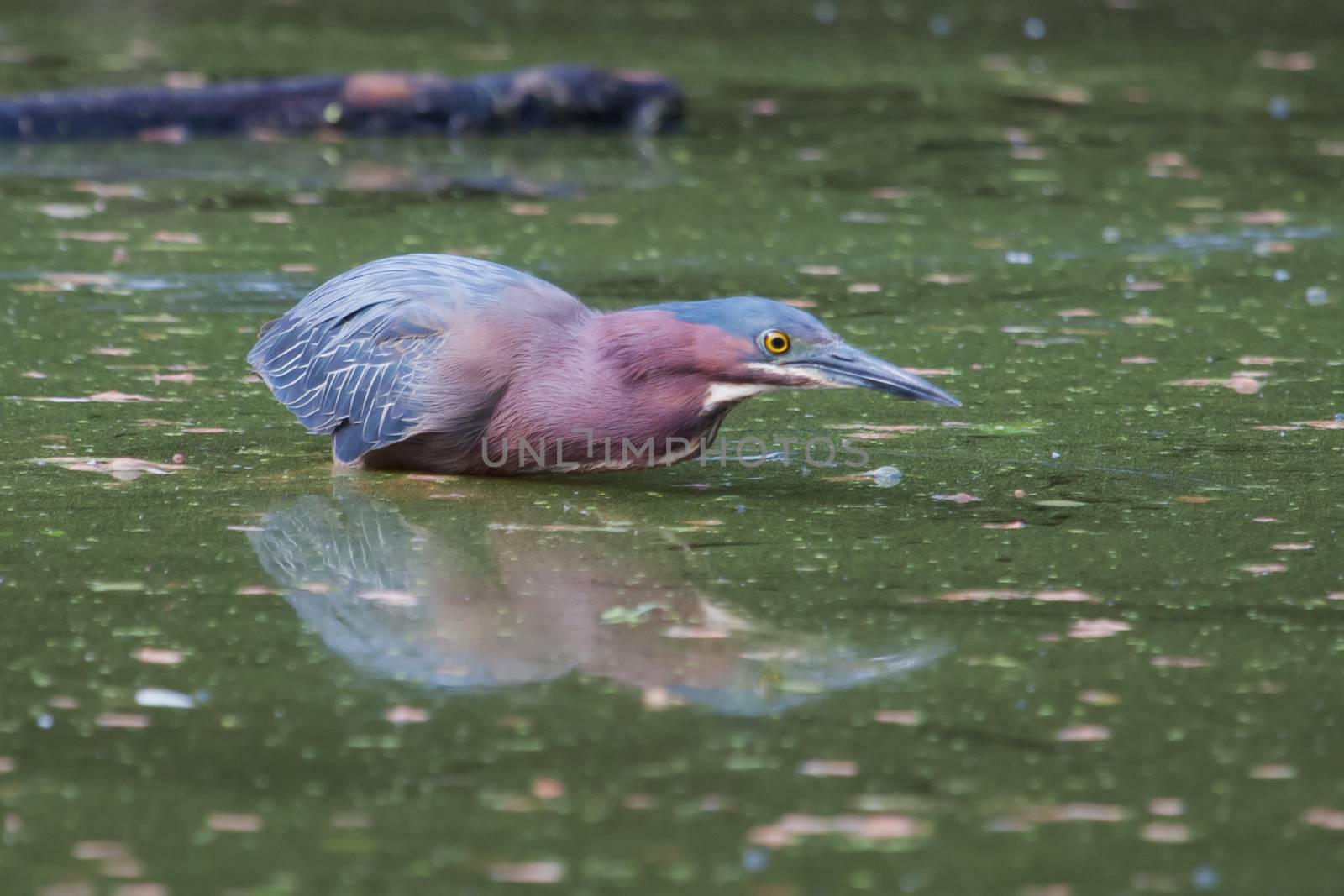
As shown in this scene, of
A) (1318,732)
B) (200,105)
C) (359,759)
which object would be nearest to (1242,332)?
(1318,732)

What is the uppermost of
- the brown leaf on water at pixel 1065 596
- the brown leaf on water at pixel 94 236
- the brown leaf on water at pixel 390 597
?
the brown leaf on water at pixel 94 236

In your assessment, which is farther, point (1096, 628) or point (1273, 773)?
point (1096, 628)

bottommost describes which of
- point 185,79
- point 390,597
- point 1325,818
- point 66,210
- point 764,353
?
point 1325,818

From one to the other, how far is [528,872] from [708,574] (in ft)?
4.74

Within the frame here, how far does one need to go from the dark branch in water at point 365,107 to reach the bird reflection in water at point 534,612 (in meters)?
5.71

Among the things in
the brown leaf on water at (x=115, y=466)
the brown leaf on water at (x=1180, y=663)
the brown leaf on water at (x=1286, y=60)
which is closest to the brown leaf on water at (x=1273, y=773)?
the brown leaf on water at (x=1180, y=663)

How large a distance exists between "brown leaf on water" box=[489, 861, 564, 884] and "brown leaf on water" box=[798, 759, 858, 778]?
502 mm

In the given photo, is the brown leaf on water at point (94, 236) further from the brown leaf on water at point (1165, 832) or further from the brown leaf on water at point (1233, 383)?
the brown leaf on water at point (1165, 832)

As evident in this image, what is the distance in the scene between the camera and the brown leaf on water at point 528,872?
9.19ft

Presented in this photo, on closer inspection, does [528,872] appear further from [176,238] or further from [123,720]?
[176,238]

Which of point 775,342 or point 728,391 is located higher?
point 775,342

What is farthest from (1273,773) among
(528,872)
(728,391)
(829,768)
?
(728,391)

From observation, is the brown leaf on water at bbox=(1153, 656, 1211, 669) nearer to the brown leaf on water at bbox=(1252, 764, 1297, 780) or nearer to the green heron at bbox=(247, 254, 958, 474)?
the brown leaf on water at bbox=(1252, 764, 1297, 780)

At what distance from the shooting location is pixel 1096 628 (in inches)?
153
